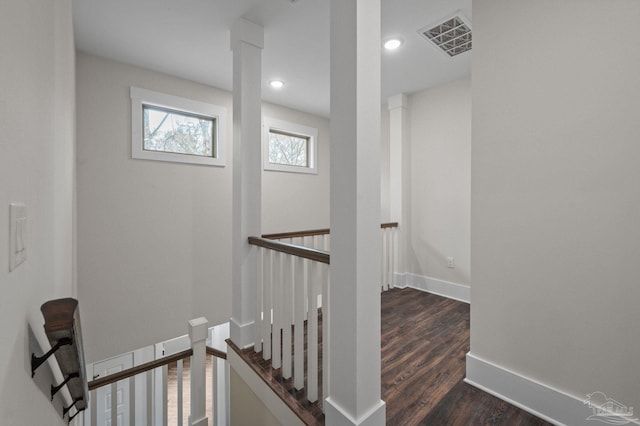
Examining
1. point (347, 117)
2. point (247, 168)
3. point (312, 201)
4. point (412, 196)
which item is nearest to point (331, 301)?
point (347, 117)

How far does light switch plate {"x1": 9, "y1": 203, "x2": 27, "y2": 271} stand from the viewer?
56 cm

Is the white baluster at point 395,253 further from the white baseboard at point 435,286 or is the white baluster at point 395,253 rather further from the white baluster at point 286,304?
the white baluster at point 286,304

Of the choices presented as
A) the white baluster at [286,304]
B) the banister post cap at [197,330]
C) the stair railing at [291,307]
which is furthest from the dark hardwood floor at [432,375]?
the banister post cap at [197,330]

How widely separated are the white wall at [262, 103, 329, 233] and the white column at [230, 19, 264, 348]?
162 cm

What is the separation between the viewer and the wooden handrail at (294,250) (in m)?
1.53

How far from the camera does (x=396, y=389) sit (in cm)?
176

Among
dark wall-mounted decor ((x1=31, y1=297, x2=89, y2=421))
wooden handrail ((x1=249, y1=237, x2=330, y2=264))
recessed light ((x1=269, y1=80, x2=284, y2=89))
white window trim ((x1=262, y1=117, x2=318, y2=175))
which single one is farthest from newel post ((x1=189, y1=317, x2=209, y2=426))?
recessed light ((x1=269, y1=80, x2=284, y2=89))

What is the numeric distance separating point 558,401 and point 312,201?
348 centimetres

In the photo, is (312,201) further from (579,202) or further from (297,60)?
(579,202)

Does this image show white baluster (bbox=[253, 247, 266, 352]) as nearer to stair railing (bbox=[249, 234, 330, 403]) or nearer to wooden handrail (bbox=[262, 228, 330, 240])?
stair railing (bbox=[249, 234, 330, 403])

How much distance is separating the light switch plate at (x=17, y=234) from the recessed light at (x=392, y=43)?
8.90 ft

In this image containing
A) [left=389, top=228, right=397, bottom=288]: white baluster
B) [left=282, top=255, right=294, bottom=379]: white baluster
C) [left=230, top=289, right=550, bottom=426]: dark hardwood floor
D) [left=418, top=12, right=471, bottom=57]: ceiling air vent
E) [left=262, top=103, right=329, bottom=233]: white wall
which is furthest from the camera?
[left=262, top=103, right=329, bottom=233]: white wall

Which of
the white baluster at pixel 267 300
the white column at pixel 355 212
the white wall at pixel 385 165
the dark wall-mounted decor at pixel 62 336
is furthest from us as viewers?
the white wall at pixel 385 165

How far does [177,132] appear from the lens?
3.12 metres
